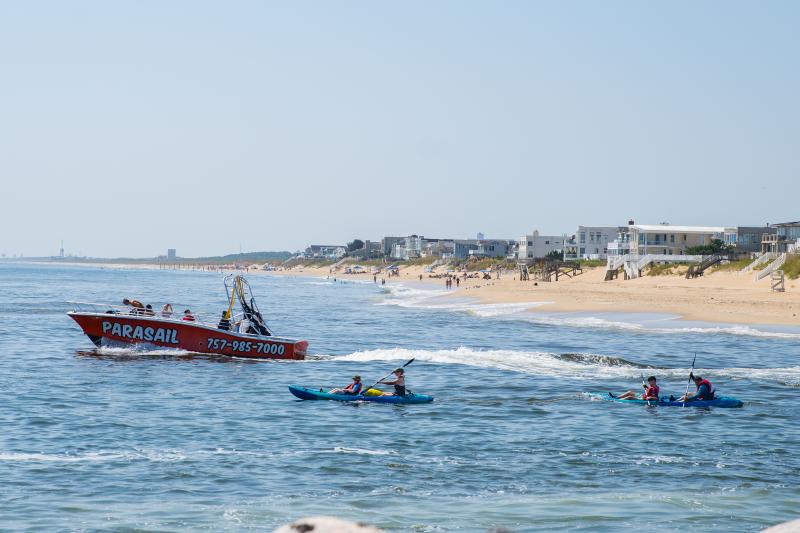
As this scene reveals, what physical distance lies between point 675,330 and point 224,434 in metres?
35.8

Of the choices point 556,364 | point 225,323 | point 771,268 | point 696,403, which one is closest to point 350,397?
point 696,403

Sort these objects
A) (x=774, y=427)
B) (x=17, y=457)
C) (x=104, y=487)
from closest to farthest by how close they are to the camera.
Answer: (x=104, y=487), (x=17, y=457), (x=774, y=427)

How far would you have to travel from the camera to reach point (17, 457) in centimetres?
1933

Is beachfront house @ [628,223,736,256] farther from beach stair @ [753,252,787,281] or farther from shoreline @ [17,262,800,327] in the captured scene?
beach stair @ [753,252,787,281]

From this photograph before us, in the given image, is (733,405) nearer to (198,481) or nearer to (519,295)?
(198,481)

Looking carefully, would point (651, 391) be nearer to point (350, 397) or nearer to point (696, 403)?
point (696, 403)

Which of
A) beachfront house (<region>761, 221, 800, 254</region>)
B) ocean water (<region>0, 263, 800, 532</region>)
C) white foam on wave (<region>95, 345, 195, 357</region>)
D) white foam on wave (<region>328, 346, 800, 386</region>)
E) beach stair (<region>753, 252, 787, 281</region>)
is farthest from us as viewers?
beachfront house (<region>761, 221, 800, 254</region>)

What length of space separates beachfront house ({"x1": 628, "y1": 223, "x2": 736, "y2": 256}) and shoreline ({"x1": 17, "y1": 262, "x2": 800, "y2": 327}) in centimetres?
1625

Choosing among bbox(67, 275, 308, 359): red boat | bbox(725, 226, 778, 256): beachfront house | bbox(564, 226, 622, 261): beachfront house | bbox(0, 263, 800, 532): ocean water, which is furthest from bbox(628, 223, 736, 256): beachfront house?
bbox(67, 275, 308, 359): red boat

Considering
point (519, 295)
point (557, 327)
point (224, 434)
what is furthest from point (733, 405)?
point (519, 295)

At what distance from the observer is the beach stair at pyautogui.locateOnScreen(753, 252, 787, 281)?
7712 centimetres

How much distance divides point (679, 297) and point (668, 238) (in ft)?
165

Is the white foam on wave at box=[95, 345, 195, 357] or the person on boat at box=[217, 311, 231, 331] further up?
the person on boat at box=[217, 311, 231, 331]

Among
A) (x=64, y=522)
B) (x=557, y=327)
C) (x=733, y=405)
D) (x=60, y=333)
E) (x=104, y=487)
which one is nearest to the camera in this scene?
(x=64, y=522)
